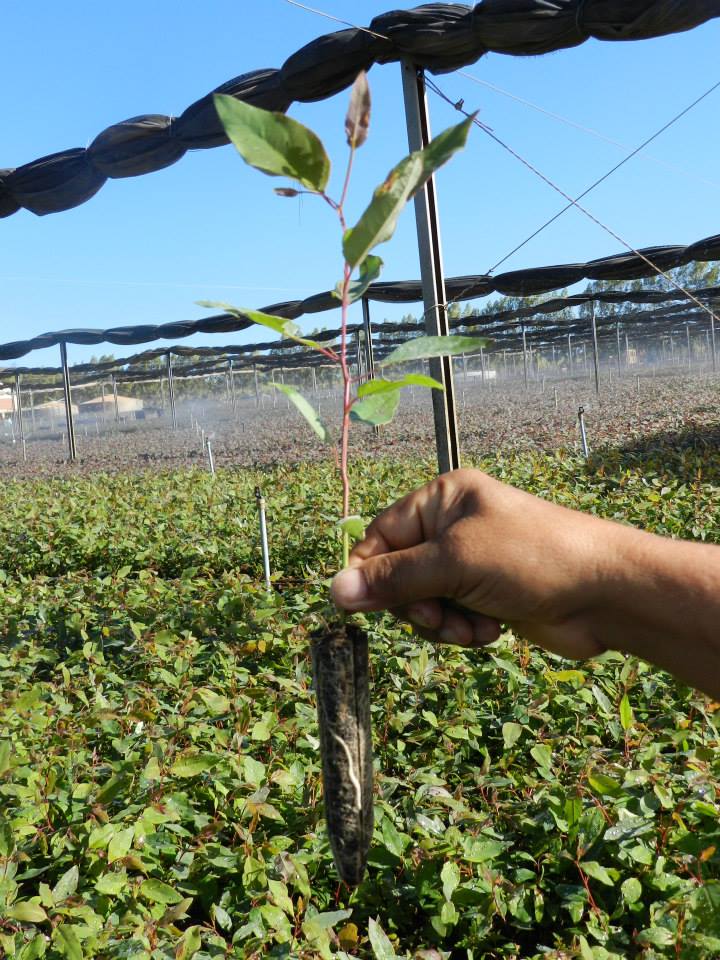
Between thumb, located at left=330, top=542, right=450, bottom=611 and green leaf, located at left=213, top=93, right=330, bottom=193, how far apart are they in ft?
1.74

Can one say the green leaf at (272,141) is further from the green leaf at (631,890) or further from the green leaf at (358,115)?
the green leaf at (631,890)

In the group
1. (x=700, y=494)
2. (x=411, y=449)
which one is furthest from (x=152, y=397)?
(x=700, y=494)

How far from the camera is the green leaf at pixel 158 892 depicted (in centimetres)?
154

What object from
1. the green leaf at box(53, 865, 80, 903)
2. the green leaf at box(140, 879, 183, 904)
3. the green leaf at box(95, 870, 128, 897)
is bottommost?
the green leaf at box(140, 879, 183, 904)

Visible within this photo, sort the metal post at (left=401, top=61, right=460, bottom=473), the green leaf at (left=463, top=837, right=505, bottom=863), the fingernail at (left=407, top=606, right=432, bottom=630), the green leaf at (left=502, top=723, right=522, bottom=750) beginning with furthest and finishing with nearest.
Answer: the metal post at (left=401, top=61, right=460, bottom=473)
the green leaf at (left=502, top=723, right=522, bottom=750)
the green leaf at (left=463, top=837, right=505, bottom=863)
the fingernail at (left=407, top=606, right=432, bottom=630)

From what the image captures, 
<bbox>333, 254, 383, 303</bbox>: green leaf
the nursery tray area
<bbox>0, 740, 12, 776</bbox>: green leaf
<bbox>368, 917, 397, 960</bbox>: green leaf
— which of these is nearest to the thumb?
the nursery tray area

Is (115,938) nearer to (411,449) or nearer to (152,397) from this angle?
(411,449)

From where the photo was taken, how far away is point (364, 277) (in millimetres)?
964

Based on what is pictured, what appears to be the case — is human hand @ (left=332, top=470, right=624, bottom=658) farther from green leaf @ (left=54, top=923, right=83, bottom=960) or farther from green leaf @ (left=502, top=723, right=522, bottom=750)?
green leaf @ (left=502, top=723, right=522, bottom=750)

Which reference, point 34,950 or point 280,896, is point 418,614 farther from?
point 34,950

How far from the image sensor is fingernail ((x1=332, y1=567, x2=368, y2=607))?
1027 millimetres

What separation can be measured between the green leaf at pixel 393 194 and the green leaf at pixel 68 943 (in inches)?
51.6

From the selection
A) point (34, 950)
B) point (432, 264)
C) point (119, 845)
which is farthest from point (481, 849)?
point (432, 264)

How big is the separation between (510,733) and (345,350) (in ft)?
5.51
